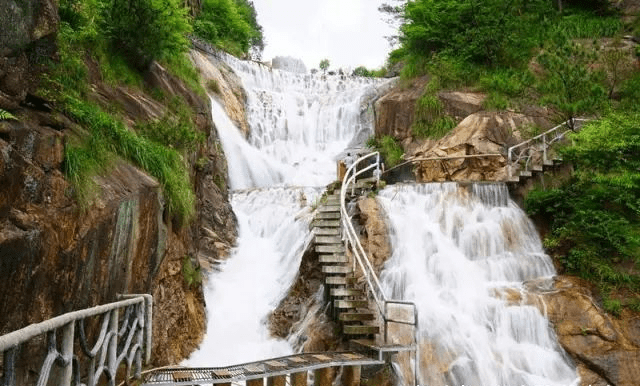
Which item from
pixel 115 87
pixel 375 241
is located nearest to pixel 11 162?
pixel 115 87

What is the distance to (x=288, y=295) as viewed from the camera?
1208 centimetres

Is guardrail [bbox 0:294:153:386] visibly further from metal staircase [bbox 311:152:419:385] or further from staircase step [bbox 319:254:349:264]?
staircase step [bbox 319:254:349:264]

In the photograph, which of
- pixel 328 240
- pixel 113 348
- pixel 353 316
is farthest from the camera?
pixel 328 240

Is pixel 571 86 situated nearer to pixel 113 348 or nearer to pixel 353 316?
pixel 353 316

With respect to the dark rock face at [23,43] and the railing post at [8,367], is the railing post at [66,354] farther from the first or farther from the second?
the dark rock face at [23,43]

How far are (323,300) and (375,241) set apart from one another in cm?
204

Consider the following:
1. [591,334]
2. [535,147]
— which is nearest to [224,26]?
[535,147]

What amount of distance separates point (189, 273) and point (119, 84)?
14.9 ft

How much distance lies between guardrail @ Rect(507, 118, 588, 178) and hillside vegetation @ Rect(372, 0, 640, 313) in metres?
0.45

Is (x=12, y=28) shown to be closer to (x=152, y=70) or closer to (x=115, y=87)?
(x=115, y=87)

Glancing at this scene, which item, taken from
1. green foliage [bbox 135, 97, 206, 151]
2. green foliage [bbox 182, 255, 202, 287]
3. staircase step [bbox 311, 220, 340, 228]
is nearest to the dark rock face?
green foliage [bbox 135, 97, 206, 151]

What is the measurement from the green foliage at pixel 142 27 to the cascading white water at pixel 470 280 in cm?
681

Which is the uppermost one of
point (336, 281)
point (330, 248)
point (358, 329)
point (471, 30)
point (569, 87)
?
point (471, 30)

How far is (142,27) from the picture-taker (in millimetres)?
11586
